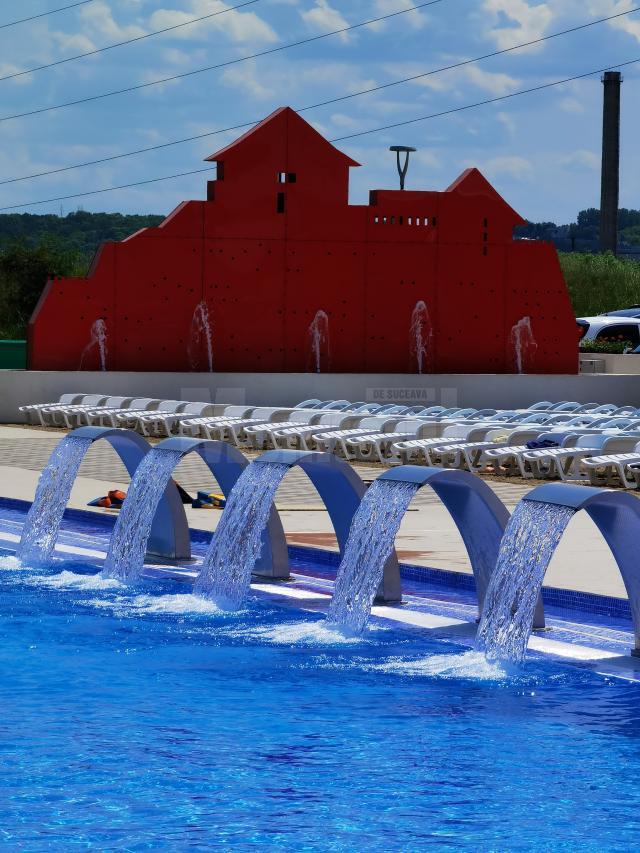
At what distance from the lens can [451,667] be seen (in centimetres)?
826

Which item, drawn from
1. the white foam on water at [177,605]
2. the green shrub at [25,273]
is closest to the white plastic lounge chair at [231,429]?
the white foam on water at [177,605]

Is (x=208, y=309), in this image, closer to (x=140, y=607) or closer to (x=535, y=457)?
(x=535, y=457)

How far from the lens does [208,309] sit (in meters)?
29.0

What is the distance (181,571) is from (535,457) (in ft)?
24.1

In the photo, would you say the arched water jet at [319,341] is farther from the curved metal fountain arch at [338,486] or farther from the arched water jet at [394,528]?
the arched water jet at [394,528]

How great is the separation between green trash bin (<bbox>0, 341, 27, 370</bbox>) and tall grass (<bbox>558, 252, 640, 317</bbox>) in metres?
41.5

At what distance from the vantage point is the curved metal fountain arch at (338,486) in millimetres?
9945

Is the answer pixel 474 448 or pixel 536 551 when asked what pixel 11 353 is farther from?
pixel 536 551

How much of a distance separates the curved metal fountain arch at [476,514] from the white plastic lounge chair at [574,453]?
324 inches

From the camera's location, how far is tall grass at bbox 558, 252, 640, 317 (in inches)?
2694

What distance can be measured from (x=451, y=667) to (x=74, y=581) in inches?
147

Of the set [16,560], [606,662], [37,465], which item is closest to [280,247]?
[37,465]

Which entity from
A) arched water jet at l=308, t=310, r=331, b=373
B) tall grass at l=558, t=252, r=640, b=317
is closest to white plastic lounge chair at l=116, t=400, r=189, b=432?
arched water jet at l=308, t=310, r=331, b=373

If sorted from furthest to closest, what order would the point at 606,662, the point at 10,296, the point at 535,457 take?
the point at 10,296
the point at 535,457
the point at 606,662
